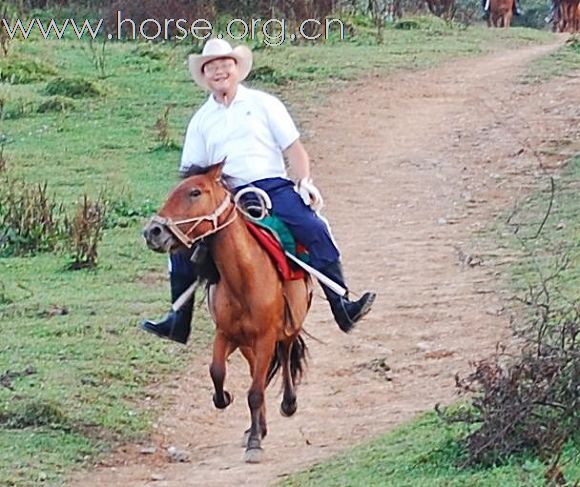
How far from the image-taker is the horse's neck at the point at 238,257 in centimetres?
715

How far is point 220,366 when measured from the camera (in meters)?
7.32

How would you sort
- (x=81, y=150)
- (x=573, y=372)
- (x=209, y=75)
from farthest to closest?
1. (x=81, y=150)
2. (x=209, y=75)
3. (x=573, y=372)

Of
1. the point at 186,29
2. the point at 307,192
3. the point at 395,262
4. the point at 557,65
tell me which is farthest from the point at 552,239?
the point at 186,29

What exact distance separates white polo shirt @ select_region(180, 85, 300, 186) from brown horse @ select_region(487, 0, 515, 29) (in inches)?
747

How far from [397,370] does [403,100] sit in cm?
870

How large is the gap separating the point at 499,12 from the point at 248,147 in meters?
19.2

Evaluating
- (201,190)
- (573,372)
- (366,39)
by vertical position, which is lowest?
(366,39)

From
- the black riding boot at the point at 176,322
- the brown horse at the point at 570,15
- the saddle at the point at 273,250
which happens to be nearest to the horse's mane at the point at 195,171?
the saddle at the point at 273,250

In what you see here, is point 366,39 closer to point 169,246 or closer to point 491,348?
point 491,348

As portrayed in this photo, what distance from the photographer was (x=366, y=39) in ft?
70.0

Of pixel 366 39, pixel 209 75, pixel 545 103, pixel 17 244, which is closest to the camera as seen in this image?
pixel 209 75

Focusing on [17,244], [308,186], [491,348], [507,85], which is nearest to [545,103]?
[507,85]

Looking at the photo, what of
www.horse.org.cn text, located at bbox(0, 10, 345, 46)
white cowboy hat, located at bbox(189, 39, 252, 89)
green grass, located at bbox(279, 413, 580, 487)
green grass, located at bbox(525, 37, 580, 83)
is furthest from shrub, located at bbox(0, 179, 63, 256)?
www.horse.org.cn text, located at bbox(0, 10, 345, 46)

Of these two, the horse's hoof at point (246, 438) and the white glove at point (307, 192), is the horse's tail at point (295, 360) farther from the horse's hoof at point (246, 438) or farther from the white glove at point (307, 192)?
the white glove at point (307, 192)
